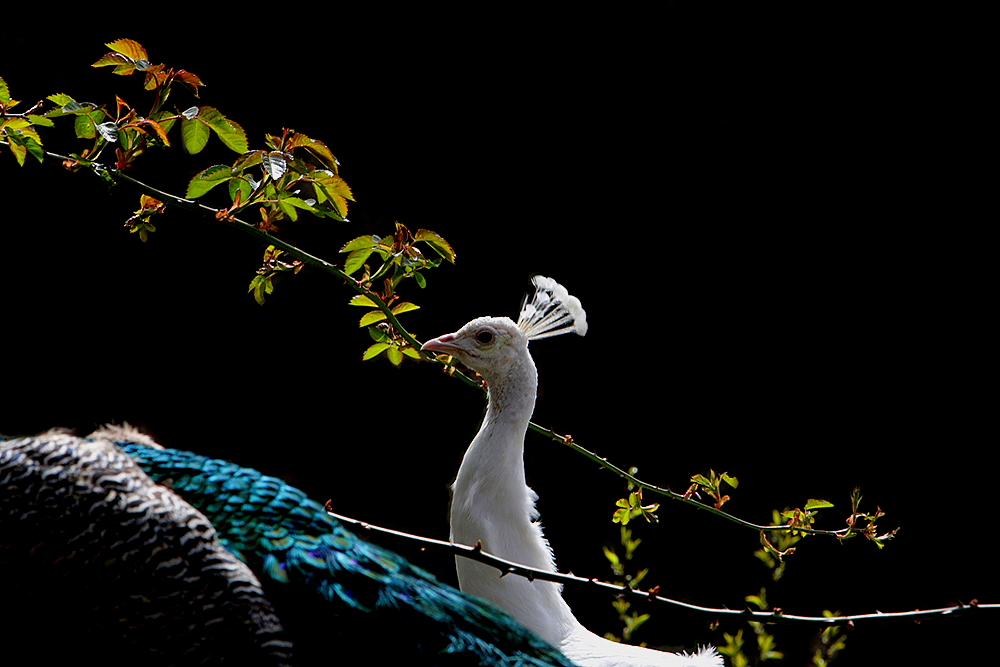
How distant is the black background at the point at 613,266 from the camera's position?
2.27 metres

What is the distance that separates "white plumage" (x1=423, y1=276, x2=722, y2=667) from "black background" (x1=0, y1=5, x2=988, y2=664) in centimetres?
87

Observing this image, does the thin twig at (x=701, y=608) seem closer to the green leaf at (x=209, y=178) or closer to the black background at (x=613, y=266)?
the green leaf at (x=209, y=178)

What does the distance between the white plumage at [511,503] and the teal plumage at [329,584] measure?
0.69ft

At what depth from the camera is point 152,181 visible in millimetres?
2178

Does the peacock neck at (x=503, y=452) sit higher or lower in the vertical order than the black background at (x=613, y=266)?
lower

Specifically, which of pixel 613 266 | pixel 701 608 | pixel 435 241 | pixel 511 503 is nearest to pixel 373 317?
pixel 435 241

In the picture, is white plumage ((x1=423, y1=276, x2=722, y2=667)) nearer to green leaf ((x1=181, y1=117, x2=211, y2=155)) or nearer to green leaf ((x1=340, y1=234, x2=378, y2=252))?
green leaf ((x1=340, y1=234, x2=378, y2=252))

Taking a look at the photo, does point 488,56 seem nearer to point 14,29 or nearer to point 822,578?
point 14,29

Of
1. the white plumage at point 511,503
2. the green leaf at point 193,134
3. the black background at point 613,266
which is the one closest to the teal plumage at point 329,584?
the white plumage at point 511,503

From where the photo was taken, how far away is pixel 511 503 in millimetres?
1393

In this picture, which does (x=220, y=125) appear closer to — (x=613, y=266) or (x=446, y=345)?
(x=446, y=345)

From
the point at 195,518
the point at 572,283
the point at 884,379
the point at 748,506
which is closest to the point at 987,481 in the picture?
the point at 884,379

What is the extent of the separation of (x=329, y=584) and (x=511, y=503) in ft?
1.38

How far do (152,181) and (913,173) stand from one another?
71.7 inches
